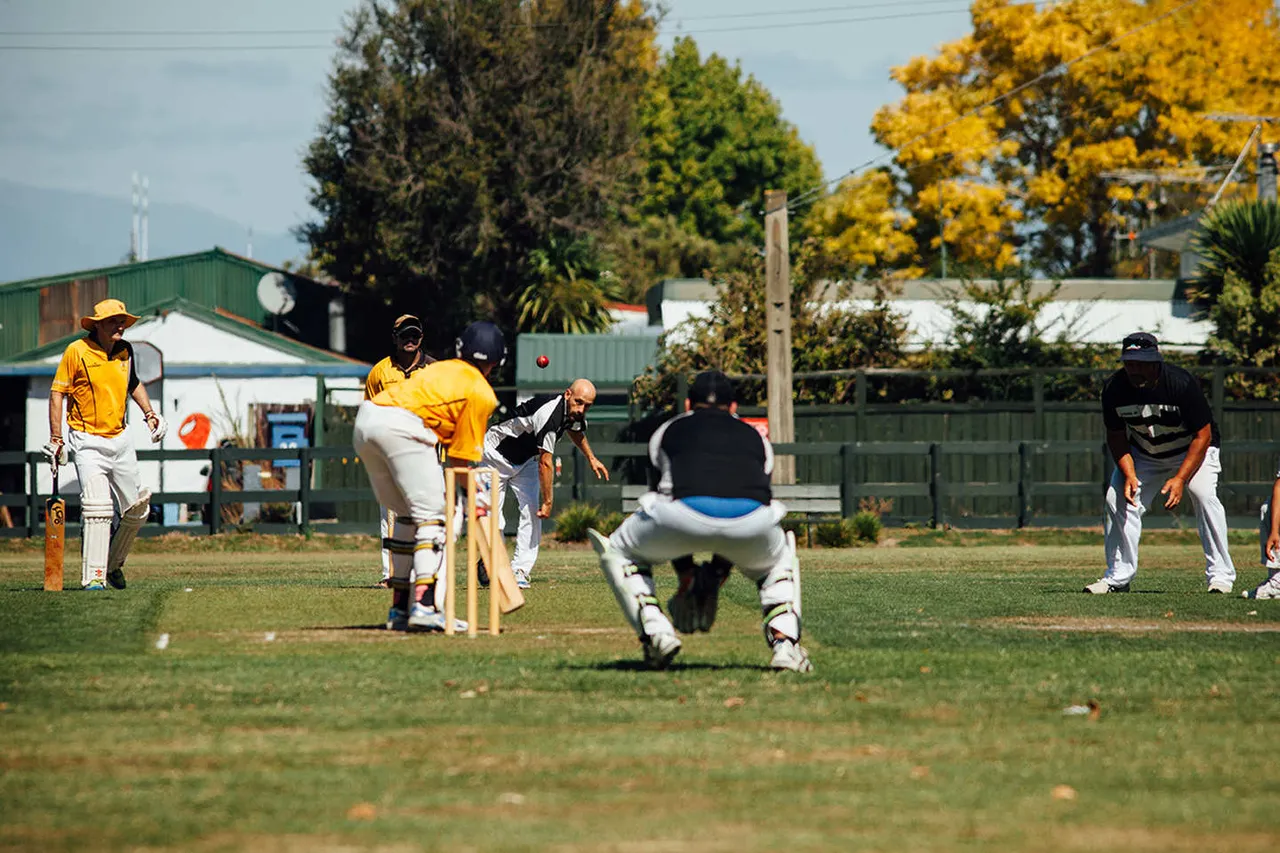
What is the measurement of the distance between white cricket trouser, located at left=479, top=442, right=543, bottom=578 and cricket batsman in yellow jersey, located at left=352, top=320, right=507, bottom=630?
4.08 metres

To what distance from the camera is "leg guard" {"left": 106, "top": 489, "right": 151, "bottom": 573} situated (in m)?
13.8

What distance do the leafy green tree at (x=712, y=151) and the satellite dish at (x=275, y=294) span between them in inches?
797

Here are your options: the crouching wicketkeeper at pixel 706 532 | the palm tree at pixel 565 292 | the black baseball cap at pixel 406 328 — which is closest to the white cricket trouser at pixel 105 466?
the black baseball cap at pixel 406 328

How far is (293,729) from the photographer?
6852 millimetres

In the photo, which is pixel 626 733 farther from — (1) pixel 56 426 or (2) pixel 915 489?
(2) pixel 915 489

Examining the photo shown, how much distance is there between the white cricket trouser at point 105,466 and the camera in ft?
43.9

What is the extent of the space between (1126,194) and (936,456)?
75.3ft

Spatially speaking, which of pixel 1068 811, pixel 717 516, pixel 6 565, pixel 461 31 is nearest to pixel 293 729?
pixel 717 516

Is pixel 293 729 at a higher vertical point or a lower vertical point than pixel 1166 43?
lower

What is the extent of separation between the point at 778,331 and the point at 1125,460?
13538 mm

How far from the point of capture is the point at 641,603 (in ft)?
27.8

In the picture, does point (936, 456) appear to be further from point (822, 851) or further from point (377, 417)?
point (822, 851)

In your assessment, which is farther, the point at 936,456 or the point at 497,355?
the point at 936,456

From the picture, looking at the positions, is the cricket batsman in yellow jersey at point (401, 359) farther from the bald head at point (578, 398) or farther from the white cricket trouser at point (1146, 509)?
the white cricket trouser at point (1146, 509)
